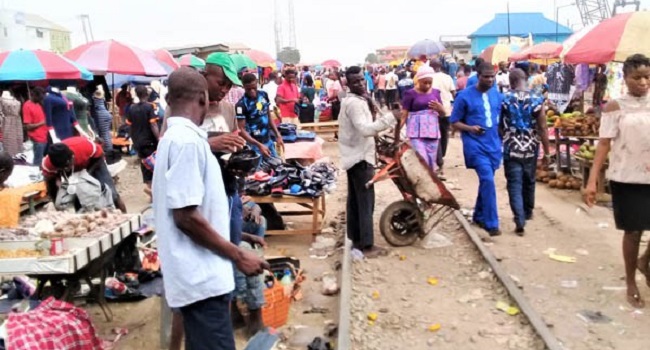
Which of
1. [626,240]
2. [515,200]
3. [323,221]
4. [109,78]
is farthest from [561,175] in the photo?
[109,78]

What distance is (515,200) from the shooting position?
27.1 feet

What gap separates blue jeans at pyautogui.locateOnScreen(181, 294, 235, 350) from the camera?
3131 millimetres

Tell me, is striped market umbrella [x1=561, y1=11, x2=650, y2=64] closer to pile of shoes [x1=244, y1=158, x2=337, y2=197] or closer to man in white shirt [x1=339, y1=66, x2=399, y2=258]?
man in white shirt [x1=339, y1=66, x2=399, y2=258]

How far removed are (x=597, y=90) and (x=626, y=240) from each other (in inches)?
343

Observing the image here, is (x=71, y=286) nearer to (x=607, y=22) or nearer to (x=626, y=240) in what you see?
(x=626, y=240)

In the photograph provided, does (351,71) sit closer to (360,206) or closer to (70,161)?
(360,206)

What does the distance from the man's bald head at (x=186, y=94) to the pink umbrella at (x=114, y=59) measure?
9.93 metres

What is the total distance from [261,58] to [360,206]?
2541 centimetres

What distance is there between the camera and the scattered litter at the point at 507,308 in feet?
18.9

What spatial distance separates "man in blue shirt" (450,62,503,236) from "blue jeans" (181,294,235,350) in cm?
550

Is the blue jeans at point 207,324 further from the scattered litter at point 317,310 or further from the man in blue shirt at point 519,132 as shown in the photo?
the man in blue shirt at point 519,132

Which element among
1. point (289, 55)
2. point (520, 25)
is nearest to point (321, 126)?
point (520, 25)

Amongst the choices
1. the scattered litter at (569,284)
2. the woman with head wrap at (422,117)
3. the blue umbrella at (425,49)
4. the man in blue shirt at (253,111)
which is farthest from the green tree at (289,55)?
the scattered litter at (569,284)

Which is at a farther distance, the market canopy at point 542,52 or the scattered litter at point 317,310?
the market canopy at point 542,52
